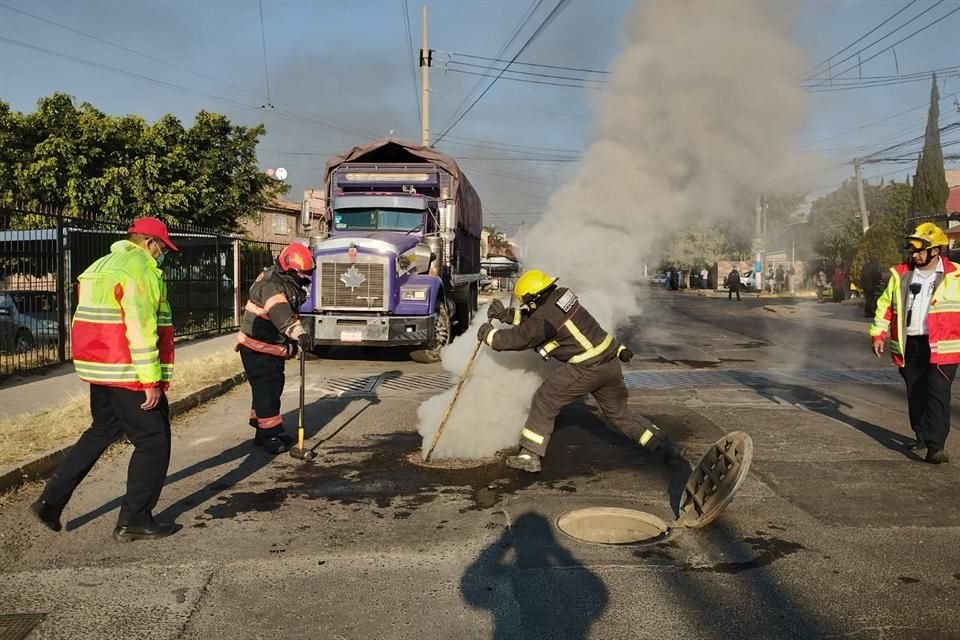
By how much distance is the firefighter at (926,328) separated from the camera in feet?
18.3

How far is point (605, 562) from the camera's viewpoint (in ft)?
12.5

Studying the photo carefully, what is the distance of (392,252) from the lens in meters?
11.2

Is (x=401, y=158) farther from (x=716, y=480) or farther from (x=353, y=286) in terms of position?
(x=716, y=480)

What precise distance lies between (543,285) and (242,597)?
10.1 feet

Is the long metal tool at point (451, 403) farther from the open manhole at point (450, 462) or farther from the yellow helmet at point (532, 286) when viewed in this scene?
the yellow helmet at point (532, 286)

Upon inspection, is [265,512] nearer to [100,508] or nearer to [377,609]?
[100,508]

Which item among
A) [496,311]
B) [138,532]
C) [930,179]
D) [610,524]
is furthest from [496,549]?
[930,179]

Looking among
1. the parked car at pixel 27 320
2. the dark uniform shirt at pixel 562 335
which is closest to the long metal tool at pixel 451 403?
the dark uniform shirt at pixel 562 335

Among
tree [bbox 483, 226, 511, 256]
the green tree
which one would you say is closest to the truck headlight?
the green tree

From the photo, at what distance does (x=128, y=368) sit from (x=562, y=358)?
9.85ft

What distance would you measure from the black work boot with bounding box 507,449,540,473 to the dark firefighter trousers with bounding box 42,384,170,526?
8.11 ft

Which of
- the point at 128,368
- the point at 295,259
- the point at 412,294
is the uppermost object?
the point at 295,259

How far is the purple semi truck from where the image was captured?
11.1m

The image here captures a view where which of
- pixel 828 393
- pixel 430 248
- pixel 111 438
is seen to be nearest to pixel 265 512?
pixel 111 438
